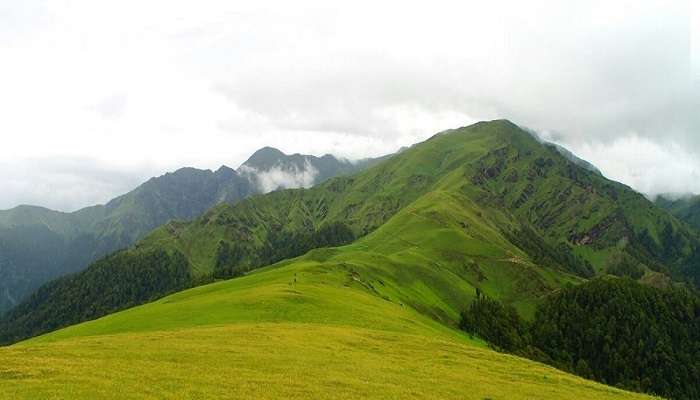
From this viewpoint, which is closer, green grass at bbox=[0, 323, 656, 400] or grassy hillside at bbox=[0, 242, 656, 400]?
green grass at bbox=[0, 323, 656, 400]

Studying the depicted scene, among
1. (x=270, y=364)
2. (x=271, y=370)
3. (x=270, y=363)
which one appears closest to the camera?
(x=271, y=370)

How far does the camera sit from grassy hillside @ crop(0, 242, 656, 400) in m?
37.7

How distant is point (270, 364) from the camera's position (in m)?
48.9

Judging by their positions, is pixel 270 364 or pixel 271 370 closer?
pixel 271 370

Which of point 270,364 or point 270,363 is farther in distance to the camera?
point 270,363

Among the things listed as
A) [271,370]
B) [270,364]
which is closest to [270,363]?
[270,364]

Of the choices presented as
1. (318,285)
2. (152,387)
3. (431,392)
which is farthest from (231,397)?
(318,285)

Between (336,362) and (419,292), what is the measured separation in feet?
476

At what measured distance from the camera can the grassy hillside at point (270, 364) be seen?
37656 millimetres

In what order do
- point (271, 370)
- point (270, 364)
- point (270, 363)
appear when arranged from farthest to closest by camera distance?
point (270, 363)
point (270, 364)
point (271, 370)

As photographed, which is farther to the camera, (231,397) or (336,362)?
(336,362)

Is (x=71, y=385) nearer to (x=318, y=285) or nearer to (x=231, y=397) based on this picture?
(x=231, y=397)

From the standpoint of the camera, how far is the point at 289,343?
199 feet

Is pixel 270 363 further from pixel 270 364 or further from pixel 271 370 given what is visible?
pixel 271 370
